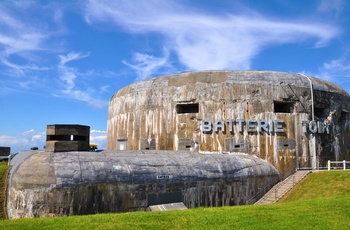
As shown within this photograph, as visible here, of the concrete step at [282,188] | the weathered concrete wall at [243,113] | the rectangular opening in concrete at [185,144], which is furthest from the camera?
the rectangular opening in concrete at [185,144]

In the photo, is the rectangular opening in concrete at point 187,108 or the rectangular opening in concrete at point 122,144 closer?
the rectangular opening in concrete at point 187,108

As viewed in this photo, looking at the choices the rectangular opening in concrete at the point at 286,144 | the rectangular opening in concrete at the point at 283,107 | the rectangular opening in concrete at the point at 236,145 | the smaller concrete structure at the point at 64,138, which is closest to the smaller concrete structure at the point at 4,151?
the smaller concrete structure at the point at 64,138

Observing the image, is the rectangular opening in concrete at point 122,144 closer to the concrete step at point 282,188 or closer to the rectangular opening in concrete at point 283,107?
the concrete step at point 282,188

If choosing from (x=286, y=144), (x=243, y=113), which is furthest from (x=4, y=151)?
(x=286, y=144)

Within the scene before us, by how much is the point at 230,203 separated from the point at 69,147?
23.9 feet

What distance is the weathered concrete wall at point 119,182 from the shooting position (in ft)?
33.6

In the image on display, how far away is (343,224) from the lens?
855 centimetres

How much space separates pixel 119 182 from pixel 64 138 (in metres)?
3.09

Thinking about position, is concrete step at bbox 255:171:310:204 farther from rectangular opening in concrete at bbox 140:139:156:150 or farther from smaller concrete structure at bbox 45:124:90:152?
smaller concrete structure at bbox 45:124:90:152

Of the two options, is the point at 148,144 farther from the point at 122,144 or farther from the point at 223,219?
the point at 223,219

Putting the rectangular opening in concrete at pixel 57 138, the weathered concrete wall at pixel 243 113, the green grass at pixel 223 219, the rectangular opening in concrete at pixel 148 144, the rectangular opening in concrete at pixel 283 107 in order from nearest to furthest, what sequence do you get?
the green grass at pixel 223 219, the rectangular opening in concrete at pixel 57 138, the weathered concrete wall at pixel 243 113, the rectangular opening in concrete at pixel 283 107, the rectangular opening in concrete at pixel 148 144

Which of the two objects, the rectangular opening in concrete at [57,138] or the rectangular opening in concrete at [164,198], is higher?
the rectangular opening in concrete at [57,138]

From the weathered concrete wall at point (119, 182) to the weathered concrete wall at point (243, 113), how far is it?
390 centimetres

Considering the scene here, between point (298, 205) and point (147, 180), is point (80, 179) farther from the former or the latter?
point (298, 205)
